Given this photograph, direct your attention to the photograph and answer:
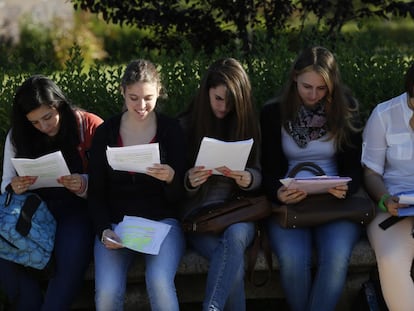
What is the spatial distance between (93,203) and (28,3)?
48.5 feet

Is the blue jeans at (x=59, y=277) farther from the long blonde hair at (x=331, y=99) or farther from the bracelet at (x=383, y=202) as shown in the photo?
the bracelet at (x=383, y=202)

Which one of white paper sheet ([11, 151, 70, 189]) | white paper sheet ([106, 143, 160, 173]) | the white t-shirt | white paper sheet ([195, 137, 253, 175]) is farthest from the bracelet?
white paper sheet ([11, 151, 70, 189])

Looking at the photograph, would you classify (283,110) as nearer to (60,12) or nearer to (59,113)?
(59,113)

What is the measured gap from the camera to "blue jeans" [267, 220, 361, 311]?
14.2ft

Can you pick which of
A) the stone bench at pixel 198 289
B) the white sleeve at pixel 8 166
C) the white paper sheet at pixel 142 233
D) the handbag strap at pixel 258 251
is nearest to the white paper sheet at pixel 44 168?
the white sleeve at pixel 8 166

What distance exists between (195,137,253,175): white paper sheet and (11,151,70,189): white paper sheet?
0.72 m

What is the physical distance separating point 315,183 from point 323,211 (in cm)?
18

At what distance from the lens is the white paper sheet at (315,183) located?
4.33 metres

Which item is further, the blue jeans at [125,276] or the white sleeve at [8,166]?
the white sleeve at [8,166]

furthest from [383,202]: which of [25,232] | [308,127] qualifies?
[25,232]

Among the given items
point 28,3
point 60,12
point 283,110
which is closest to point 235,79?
point 283,110

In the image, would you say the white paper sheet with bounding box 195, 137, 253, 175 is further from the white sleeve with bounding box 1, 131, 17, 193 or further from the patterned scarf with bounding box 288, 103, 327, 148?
the white sleeve with bounding box 1, 131, 17, 193

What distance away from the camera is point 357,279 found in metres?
4.75

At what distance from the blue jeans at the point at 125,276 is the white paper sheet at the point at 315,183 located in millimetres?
679
